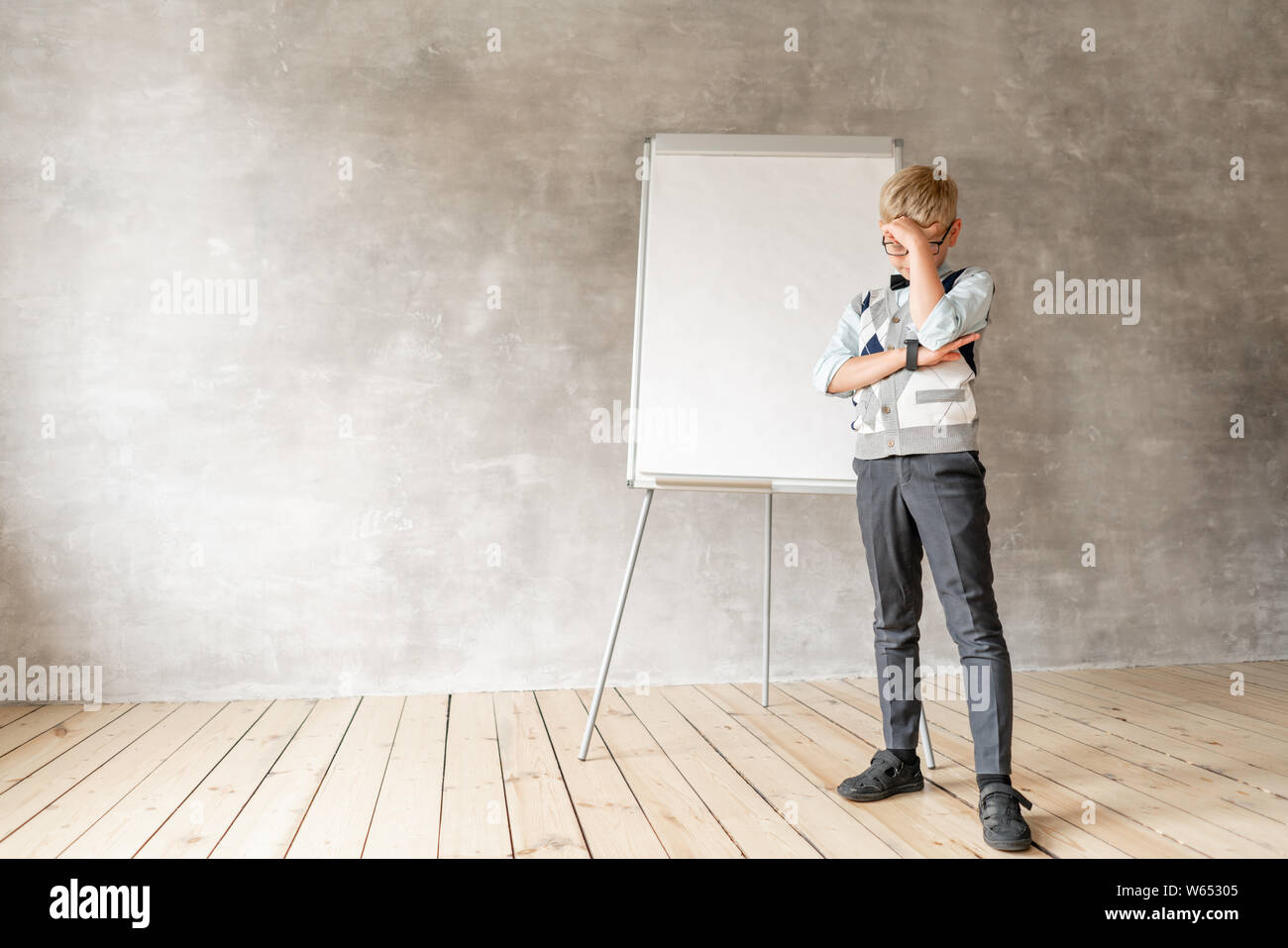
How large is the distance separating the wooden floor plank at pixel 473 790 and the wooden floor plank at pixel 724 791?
17.1 inches

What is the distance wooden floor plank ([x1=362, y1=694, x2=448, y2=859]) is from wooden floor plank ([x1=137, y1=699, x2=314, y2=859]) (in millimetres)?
291

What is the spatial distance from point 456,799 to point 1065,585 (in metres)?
2.42

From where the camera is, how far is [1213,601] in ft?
11.7

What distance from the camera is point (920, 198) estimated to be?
6.35 feet

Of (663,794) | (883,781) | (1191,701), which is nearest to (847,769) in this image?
(883,781)

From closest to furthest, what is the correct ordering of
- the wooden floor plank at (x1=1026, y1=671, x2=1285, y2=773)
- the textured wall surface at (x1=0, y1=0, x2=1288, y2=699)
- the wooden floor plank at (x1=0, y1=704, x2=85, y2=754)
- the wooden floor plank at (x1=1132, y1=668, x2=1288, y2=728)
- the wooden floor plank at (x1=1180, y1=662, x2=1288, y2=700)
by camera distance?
the wooden floor plank at (x1=1026, y1=671, x2=1285, y2=773), the wooden floor plank at (x1=0, y1=704, x2=85, y2=754), the wooden floor plank at (x1=1132, y1=668, x2=1288, y2=728), the textured wall surface at (x1=0, y1=0, x2=1288, y2=699), the wooden floor plank at (x1=1180, y1=662, x2=1288, y2=700)

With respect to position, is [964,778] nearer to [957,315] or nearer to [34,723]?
[957,315]

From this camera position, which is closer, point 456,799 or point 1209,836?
point 1209,836

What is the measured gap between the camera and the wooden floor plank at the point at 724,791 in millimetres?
1771

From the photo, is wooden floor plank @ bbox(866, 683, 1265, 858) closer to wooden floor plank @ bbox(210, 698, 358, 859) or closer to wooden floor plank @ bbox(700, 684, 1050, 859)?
wooden floor plank @ bbox(700, 684, 1050, 859)

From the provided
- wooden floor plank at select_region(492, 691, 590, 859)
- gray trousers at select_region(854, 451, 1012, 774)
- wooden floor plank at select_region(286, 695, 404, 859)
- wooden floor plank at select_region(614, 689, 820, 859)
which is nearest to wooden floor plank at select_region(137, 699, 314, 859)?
wooden floor plank at select_region(286, 695, 404, 859)

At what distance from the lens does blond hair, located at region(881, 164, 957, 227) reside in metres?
1.93
